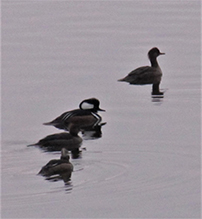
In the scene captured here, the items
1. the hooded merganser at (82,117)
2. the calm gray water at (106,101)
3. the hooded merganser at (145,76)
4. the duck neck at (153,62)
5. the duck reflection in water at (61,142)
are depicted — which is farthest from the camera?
the duck neck at (153,62)

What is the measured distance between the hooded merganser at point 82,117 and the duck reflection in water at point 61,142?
1.72m

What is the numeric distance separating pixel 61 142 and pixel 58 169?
227 cm

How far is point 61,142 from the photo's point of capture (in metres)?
17.4

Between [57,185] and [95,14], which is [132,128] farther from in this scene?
[95,14]

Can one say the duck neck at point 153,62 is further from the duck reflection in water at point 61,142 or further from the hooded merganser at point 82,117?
the duck reflection in water at point 61,142

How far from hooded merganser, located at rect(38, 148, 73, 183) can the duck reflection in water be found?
1613 mm

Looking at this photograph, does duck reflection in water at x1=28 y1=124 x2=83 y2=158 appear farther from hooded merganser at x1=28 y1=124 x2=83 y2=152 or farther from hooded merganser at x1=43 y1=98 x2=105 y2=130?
hooded merganser at x1=43 y1=98 x2=105 y2=130

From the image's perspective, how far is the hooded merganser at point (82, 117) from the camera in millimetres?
19562

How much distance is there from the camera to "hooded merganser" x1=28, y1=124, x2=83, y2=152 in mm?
17281

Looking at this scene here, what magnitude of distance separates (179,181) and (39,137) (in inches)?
162

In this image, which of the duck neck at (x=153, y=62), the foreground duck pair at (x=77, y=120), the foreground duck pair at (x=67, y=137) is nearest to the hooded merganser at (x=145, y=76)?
the foreground duck pair at (x=77, y=120)

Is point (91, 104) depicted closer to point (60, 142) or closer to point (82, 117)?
point (82, 117)

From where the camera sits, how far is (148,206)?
13.9 m

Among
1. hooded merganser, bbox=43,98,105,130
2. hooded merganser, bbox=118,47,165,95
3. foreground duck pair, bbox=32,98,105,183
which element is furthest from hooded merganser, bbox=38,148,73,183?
hooded merganser, bbox=118,47,165,95
